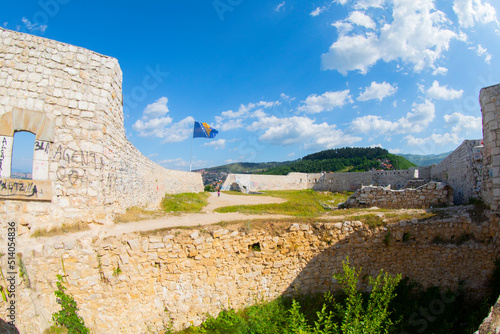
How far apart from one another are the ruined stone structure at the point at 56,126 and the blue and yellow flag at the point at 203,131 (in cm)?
2253

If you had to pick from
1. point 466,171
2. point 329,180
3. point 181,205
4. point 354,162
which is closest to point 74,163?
point 181,205

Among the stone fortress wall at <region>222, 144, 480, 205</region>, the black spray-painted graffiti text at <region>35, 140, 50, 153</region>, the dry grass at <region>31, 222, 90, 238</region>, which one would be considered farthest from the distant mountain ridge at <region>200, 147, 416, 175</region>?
the black spray-painted graffiti text at <region>35, 140, 50, 153</region>

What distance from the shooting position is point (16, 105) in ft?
19.9

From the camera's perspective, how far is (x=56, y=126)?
6.36 metres

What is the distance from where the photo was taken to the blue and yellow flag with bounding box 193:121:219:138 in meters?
29.8

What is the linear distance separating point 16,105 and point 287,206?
1463 cm

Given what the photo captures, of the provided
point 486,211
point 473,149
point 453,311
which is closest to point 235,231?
point 453,311

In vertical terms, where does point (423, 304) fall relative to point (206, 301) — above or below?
below

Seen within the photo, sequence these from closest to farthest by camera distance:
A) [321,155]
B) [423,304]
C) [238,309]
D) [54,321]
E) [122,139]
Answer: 1. [54,321]
2. [238,309]
3. [423,304]
4. [122,139]
5. [321,155]

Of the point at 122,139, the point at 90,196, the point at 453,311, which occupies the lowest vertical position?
the point at 453,311

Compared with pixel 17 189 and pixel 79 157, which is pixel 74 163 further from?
→ pixel 17 189

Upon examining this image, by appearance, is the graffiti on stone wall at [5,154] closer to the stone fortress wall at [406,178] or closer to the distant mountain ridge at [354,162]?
the stone fortress wall at [406,178]

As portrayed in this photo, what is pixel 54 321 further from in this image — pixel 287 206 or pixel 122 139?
pixel 287 206

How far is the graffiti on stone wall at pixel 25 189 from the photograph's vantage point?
229 inches
